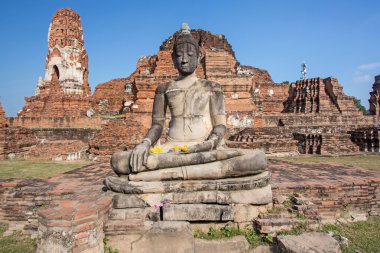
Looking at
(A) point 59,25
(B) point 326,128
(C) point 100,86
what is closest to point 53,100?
(A) point 59,25

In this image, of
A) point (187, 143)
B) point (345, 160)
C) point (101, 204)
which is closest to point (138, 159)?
point (101, 204)

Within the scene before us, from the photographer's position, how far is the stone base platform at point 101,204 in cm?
285

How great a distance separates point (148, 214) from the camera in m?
3.49

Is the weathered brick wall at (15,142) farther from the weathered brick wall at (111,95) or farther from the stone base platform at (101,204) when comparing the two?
the weathered brick wall at (111,95)

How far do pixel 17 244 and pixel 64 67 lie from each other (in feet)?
61.6

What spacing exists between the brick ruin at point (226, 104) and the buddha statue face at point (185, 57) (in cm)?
571

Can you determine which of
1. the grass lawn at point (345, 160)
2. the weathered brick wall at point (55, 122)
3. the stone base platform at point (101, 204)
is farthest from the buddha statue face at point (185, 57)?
the weathered brick wall at point (55, 122)

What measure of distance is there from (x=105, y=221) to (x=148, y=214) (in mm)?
507

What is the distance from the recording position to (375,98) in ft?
90.9

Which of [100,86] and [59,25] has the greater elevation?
[59,25]

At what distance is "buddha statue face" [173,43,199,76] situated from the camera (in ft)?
15.1

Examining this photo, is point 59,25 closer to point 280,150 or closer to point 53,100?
point 53,100

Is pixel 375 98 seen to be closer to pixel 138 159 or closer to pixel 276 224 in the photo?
pixel 276 224

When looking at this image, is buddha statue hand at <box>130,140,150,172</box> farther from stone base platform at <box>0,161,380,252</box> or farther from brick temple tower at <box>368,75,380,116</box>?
brick temple tower at <box>368,75,380,116</box>
